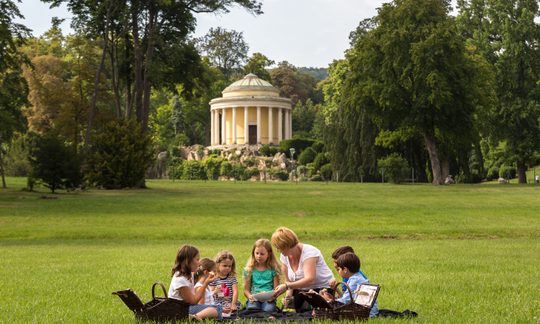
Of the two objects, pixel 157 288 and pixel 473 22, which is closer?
pixel 157 288

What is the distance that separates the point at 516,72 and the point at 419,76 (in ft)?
39.2

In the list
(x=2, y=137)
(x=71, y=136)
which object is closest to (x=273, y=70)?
(x=71, y=136)

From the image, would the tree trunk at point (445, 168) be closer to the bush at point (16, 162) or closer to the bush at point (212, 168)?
the bush at point (212, 168)

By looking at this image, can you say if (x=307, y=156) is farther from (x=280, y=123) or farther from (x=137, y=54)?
(x=137, y=54)

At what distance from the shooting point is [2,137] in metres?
39.7

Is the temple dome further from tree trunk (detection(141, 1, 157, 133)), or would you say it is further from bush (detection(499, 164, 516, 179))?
tree trunk (detection(141, 1, 157, 133))

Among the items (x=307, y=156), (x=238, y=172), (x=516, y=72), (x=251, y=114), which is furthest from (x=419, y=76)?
(x=251, y=114)

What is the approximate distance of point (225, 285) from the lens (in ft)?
30.2

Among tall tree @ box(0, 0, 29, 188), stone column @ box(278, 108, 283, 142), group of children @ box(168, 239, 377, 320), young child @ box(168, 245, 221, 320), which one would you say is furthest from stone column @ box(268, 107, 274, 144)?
young child @ box(168, 245, 221, 320)

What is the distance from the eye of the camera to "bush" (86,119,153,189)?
4128cm

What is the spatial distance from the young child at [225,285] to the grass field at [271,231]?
99 cm

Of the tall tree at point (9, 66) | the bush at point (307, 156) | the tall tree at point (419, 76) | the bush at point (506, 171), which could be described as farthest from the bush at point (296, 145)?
the tall tree at point (9, 66)

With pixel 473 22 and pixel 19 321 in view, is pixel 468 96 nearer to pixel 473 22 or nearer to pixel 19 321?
pixel 473 22

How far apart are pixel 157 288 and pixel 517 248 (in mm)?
11209
